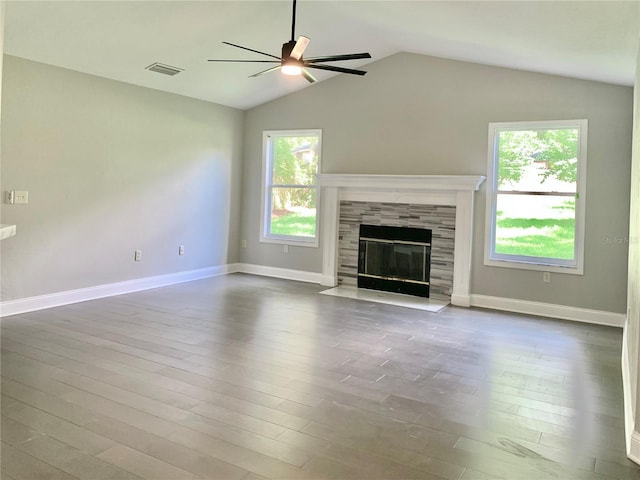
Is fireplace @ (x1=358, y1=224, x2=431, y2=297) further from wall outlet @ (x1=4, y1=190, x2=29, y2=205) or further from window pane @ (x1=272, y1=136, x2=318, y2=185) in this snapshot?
wall outlet @ (x1=4, y1=190, x2=29, y2=205)

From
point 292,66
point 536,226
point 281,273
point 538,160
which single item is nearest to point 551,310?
point 536,226

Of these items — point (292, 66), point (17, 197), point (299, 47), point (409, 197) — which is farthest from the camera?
point (409, 197)

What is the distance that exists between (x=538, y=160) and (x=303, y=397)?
13.8 feet

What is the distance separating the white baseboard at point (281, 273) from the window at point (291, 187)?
44 cm

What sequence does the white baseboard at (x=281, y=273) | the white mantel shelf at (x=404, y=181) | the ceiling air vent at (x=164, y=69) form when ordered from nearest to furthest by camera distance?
the ceiling air vent at (x=164, y=69), the white mantel shelf at (x=404, y=181), the white baseboard at (x=281, y=273)

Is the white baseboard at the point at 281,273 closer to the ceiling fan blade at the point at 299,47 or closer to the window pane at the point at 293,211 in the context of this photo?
the window pane at the point at 293,211

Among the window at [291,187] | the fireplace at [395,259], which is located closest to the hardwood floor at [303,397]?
the fireplace at [395,259]

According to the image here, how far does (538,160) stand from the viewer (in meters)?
5.64

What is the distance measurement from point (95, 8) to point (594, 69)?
4.69 m

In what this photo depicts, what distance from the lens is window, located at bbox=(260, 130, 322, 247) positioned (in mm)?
7289

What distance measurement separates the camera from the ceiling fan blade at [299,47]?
3557 millimetres

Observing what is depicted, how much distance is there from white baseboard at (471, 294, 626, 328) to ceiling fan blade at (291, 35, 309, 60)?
3.73 m

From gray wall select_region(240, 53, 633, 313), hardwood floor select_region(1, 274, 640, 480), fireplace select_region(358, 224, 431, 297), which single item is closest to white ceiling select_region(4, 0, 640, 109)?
gray wall select_region(240, 53, 633, 313)

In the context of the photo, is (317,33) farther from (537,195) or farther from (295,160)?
(537,195)
